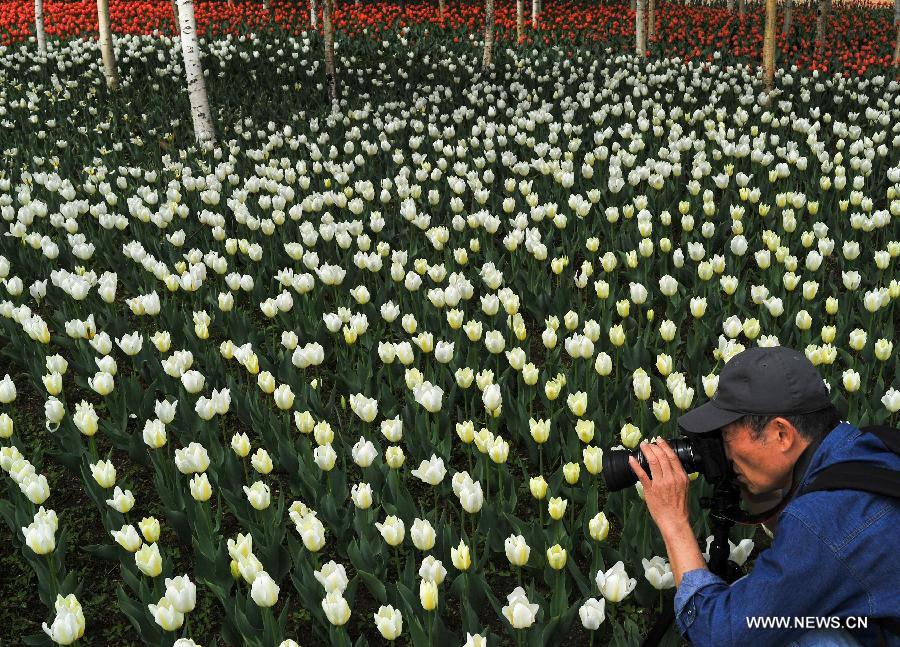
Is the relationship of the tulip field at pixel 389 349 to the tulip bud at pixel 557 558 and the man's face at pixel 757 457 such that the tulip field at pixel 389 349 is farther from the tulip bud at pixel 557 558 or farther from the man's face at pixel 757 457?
the man's face at pixel 757 457

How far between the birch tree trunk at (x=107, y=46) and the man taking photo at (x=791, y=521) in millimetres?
11908

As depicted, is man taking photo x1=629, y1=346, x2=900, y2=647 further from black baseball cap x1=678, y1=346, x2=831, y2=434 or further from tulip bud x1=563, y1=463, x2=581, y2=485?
tulip bud x1=563, y1=463, x2=581, y2=485

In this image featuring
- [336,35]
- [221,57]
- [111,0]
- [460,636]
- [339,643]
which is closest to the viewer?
Result: [339,643]

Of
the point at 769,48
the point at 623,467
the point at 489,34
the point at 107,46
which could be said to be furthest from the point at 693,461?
the point at 107,46

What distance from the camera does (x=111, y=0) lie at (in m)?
21.1

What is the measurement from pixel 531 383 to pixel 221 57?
12.0 meters

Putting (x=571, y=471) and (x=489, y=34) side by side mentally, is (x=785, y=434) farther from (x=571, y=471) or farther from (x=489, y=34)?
(x=489, y=34)

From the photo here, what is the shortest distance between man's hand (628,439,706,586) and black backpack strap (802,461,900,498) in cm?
44

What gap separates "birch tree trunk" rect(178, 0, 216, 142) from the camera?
9445 millimetres

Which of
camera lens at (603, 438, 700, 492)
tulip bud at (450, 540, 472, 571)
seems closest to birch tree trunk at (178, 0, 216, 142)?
tulip bud at (450, 540, 472, 571)

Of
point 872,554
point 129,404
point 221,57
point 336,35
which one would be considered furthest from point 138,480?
point 336,35

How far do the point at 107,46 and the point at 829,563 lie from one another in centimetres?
1264

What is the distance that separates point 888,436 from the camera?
2.04m

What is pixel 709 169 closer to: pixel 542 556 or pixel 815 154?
pixel 815 154
